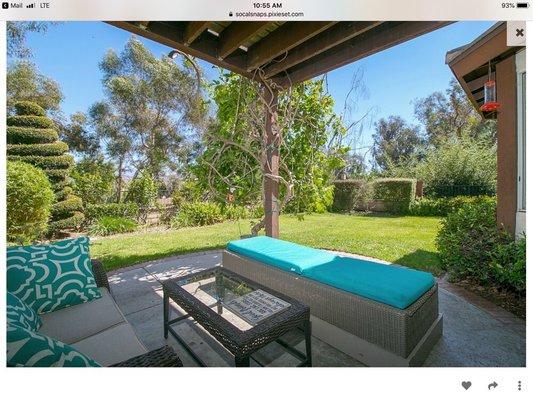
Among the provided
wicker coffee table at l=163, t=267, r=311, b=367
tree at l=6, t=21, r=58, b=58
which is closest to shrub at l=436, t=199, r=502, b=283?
wicker coffee table at l=163, t=267, r=311, b=367

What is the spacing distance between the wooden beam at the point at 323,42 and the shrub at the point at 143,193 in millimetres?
7392

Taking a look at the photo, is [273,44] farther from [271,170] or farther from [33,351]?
[33,351]

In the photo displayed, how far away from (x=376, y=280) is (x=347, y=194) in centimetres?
965

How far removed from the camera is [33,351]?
0.94m

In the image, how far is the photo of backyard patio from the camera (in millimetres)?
1842

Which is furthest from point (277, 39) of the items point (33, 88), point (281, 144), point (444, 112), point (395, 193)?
point (444, 112)

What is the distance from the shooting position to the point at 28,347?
0.94 meters

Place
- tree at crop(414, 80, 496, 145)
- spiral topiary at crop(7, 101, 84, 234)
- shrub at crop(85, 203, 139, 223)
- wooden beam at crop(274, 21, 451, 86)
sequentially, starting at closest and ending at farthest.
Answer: wooden beam at crop(274, 21, 451, 86) → spiral topiary at crop(7, 101, 84, 234) → shrub at crop(85, 203, 139, 223) → tree at crop(414, 80, 496, 145)

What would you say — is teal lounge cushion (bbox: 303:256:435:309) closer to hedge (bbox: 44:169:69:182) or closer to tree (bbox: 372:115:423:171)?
hedge (bbox: 44:169:69:182)

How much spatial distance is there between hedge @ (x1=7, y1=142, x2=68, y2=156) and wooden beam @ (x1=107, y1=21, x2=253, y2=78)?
6752mm

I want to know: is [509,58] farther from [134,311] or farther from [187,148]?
[187,148]

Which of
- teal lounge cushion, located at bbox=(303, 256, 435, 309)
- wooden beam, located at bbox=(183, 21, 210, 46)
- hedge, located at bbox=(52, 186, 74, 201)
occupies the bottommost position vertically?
teal lounge cushion, located at bbox=(303, 256, 435, 309)

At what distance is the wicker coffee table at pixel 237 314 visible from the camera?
1.49 m
